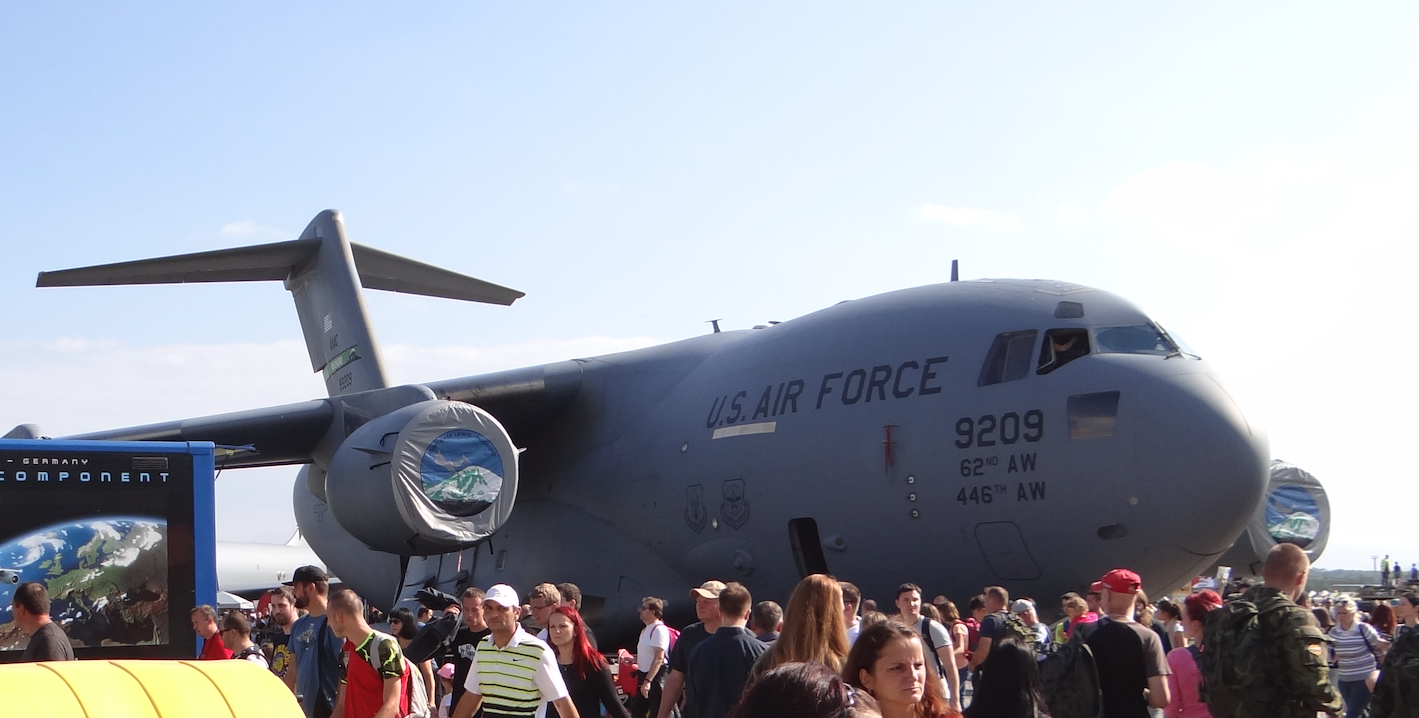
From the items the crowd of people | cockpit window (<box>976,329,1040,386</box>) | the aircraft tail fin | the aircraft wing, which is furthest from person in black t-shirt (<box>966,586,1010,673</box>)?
the aircraft tail fin

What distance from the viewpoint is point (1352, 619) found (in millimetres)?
8844

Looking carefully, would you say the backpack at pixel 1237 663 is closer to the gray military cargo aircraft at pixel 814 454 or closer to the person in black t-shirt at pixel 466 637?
the person in black t-shirt at pixel 466 637

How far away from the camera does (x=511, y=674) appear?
551cm

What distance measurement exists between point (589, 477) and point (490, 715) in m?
8.15

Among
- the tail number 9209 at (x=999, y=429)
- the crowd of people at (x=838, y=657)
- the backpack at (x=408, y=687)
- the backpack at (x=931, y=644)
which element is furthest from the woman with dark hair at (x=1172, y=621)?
the backpack at (x=408, y=687)

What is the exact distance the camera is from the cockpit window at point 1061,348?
998 centimetres

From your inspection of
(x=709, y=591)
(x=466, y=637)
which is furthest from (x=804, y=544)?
(x=709, y=591)

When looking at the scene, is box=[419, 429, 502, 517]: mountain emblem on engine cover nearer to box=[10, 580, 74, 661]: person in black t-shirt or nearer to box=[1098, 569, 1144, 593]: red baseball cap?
box=[10, 580, 74, 661]: person in black t-shirt

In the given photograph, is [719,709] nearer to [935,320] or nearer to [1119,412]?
[1119,412]

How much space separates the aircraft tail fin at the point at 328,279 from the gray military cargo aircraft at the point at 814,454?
7cm

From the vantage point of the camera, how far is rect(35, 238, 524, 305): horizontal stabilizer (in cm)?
1589

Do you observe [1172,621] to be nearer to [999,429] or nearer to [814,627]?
[999,429]

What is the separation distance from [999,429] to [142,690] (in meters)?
7.63

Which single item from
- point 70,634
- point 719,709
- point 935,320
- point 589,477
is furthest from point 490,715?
point 589,477
